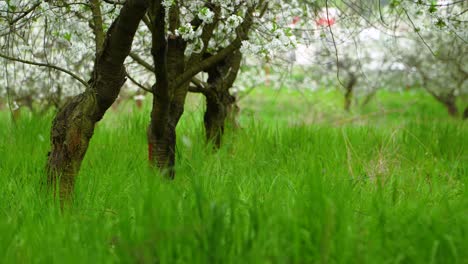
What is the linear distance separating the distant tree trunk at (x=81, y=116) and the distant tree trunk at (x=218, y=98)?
7.13 feet

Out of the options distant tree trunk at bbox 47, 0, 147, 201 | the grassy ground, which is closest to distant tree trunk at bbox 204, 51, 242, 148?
the grassy ground

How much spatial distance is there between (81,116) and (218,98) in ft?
7.80

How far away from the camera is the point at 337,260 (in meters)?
2.58

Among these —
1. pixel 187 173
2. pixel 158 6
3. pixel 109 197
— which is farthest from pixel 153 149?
pixel 158 6

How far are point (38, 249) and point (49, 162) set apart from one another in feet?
4.10

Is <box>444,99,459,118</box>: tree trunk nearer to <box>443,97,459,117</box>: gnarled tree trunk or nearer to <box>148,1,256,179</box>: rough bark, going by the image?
<box>443,97,459,117</box>: gnarled tree trunk

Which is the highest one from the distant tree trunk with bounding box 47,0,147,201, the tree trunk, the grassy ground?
the tree trunk

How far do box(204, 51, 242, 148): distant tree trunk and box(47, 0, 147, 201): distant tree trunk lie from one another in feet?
7.13

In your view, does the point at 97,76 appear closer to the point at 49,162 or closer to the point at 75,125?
the point at 75,125

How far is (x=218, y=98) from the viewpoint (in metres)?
6.15

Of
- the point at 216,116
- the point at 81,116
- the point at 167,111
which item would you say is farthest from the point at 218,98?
the point at 81,116

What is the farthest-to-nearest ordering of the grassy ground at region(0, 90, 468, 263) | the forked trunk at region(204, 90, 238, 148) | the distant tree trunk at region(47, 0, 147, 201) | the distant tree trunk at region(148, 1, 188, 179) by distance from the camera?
the forked trunk at region(204, 90, 238, 148), the distant tree trunk at region(148, 1, 188, 179), the distant tree trunk at region(47, 0, 147, 201), the grassy ground at region(0, 90, 468, 263)

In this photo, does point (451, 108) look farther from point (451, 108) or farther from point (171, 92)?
point (171, 92)

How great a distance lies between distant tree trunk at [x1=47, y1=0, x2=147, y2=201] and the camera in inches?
153
